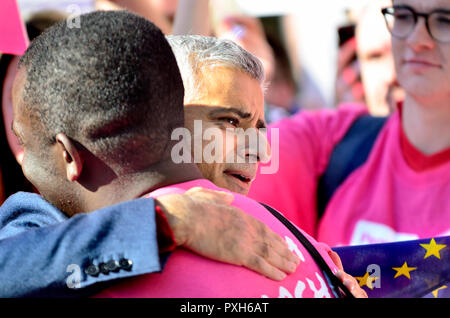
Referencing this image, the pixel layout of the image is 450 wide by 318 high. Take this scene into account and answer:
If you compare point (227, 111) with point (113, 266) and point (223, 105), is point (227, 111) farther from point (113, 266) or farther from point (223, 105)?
point (113, 266)

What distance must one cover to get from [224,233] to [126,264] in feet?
0.78

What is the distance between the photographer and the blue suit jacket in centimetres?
154

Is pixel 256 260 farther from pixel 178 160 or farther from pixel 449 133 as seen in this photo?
pixel 449 133

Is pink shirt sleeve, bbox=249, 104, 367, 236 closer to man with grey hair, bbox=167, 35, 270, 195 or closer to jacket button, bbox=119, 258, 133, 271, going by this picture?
man with grey hair, bbox=167, 35, 270, 195

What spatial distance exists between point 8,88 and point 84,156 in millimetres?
1772

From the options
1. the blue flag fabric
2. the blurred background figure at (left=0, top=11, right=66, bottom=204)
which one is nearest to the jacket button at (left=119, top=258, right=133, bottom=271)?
the blue flag fabric

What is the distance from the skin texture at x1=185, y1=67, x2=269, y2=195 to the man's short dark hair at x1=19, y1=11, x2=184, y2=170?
0.55 metres

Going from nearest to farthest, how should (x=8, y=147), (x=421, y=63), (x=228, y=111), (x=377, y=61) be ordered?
(x=228, y=111) → (x=8, y=147) → (x=421, y=63) → (x=377, y=61)

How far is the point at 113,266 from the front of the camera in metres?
1.55

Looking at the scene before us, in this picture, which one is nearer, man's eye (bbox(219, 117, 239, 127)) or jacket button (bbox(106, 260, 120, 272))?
jacket button (bbox(106, 260, 120, 272))

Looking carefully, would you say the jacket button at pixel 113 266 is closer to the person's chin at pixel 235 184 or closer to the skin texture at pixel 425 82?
the person's chin at pixel 235 184

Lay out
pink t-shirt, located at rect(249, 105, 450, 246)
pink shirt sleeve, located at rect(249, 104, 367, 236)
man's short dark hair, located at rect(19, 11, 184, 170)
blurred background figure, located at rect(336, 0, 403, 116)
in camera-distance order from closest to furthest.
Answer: man's short dark hair, located at rect(19, 11, 184, 170)
pink t-shirt, located at rect(249, 105, 450, 246)
pink shirt sleeve, located at rect(249, 104, 367, 236)
blurred background figure, located at rect(336, 0, 403, 116)

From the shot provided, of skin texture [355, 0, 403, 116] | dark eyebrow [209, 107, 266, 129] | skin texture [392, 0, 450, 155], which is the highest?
skin texture [355, 0, 403, 116]

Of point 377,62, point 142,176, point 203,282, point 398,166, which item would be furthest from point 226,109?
point 377,62
